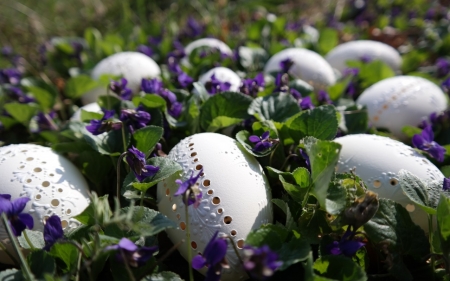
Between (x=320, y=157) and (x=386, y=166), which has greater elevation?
(x=320, y=157)

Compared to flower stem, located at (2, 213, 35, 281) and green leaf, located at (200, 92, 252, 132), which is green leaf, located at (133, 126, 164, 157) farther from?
flower stem, located at (2, 213, 35, 281)

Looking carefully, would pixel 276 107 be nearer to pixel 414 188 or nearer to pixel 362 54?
pixel 414 188

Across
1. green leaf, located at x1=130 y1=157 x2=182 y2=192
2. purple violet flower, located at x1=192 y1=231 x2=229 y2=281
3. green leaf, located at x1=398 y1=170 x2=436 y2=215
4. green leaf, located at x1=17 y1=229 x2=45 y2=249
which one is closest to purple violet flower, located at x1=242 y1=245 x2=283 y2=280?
purple violet flower, located at x1=192 y1=231 x2=229 y2=281

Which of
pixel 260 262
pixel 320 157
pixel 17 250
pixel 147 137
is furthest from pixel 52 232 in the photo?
pixel 320 157

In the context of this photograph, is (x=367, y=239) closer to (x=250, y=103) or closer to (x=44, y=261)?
(x=250, y=103)

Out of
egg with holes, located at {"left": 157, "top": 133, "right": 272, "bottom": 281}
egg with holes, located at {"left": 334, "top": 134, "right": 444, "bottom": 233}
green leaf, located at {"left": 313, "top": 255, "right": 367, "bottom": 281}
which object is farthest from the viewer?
egg with holes, located at {"left": 334, "top": 134, "right": 444, "bottom": 233}

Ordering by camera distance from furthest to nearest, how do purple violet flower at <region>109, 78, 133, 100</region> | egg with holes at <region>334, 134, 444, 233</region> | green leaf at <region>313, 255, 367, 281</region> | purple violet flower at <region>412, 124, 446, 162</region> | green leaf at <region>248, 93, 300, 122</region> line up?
purple violet flower at <region>109, 78, 133, 100</region>
green leaf at <region>248, 93, 300, 122</region>
purple violet flower at <region>412, 124, 446, 162</region>
egg with holes at <region>334, 134, 444, 233</region>
green leaf at <region>313, 255, 367, 281</region>

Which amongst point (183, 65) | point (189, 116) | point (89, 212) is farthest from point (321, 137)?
point (183, 65)
